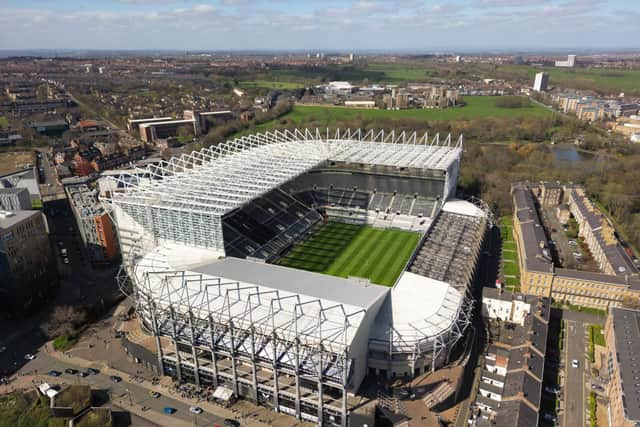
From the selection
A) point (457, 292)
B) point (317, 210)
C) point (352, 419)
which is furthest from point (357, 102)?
point (352, 419)

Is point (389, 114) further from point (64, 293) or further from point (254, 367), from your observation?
point (254, 367)

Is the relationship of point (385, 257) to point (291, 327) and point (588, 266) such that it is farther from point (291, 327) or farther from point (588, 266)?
point (588, 266)

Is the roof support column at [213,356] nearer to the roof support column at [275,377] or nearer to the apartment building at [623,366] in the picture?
the roof support column at [275,377]

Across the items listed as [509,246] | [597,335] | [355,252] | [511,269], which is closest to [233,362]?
[355,252]

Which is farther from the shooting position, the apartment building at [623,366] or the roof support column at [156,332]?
the roof support column at [156,332]

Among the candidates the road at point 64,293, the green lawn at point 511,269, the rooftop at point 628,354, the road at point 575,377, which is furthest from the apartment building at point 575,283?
the road at point 64,293

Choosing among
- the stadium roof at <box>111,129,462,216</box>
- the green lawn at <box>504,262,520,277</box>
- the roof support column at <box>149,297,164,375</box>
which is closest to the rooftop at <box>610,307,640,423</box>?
the green lawn at <box>504,262,520,277</box>
